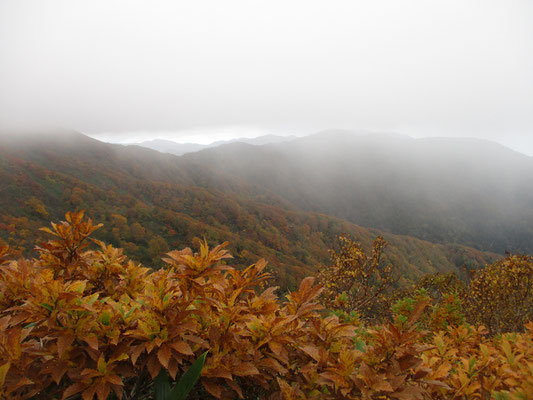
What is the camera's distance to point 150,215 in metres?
51.4

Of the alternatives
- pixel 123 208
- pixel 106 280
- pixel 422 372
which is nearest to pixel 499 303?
pixel 422 372

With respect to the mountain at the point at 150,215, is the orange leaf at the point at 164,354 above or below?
above

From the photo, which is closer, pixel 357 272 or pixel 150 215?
pixel 357 272

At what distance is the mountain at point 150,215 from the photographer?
4106 cm

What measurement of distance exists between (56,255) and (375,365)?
2.26 metres

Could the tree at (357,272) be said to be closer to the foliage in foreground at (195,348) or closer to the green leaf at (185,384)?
the foliage in foreground at (195,348)

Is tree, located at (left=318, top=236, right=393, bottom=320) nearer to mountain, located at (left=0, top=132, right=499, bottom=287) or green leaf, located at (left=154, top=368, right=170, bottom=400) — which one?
mountain, located at (left=0, top=132, right=499, bottom=287)

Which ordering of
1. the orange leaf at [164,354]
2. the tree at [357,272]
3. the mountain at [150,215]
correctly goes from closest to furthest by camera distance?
the orange leaf at [164,354], the tree at [357,272], the mountain at [150,215]

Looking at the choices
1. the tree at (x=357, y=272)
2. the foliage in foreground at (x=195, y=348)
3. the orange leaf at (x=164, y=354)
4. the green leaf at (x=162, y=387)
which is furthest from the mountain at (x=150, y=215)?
the orange leaf at (x=164, y=354)

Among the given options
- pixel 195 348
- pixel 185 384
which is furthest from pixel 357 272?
pixel 185 384

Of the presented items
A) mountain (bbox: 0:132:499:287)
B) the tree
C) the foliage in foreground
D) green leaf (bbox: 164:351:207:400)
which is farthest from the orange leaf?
mountain (bbox: 0:132:499:287)

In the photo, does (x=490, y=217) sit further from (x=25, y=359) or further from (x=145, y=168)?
(x=25, y=359)

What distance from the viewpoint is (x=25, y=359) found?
124 cm

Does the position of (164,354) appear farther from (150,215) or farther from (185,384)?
Result: (150,215)
